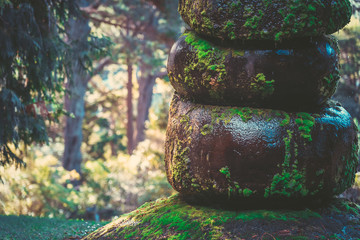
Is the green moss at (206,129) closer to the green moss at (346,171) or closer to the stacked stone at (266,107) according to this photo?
the stacked stone at (266,107)

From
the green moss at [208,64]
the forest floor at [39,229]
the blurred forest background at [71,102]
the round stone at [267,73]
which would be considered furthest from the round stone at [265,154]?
the blurred forest background at [71,102]

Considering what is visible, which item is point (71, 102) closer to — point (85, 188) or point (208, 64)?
point (85, 188)

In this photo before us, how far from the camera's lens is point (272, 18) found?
3.47m

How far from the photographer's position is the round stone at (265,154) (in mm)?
3473

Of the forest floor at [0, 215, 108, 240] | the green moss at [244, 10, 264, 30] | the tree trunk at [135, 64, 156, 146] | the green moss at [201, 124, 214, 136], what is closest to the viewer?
the green moss at [244, 10, 264, 30]

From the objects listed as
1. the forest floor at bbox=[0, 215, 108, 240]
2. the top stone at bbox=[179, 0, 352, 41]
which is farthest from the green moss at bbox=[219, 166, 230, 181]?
Answer: the forest floor at bbox=[0, 215, 108, 240]

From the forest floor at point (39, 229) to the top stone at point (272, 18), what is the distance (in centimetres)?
355

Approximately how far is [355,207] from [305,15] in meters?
2.12

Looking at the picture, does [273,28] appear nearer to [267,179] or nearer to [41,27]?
[267,179]

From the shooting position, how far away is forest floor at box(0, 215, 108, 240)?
5.31 metres

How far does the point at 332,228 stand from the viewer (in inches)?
136

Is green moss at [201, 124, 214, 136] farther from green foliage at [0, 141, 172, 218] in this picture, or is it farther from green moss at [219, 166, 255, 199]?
green foliage at [0, 141, 172, 218]

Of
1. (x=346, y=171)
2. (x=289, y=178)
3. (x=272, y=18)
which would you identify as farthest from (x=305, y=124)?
(x=272, y=18)

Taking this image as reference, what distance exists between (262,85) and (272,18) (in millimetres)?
631
